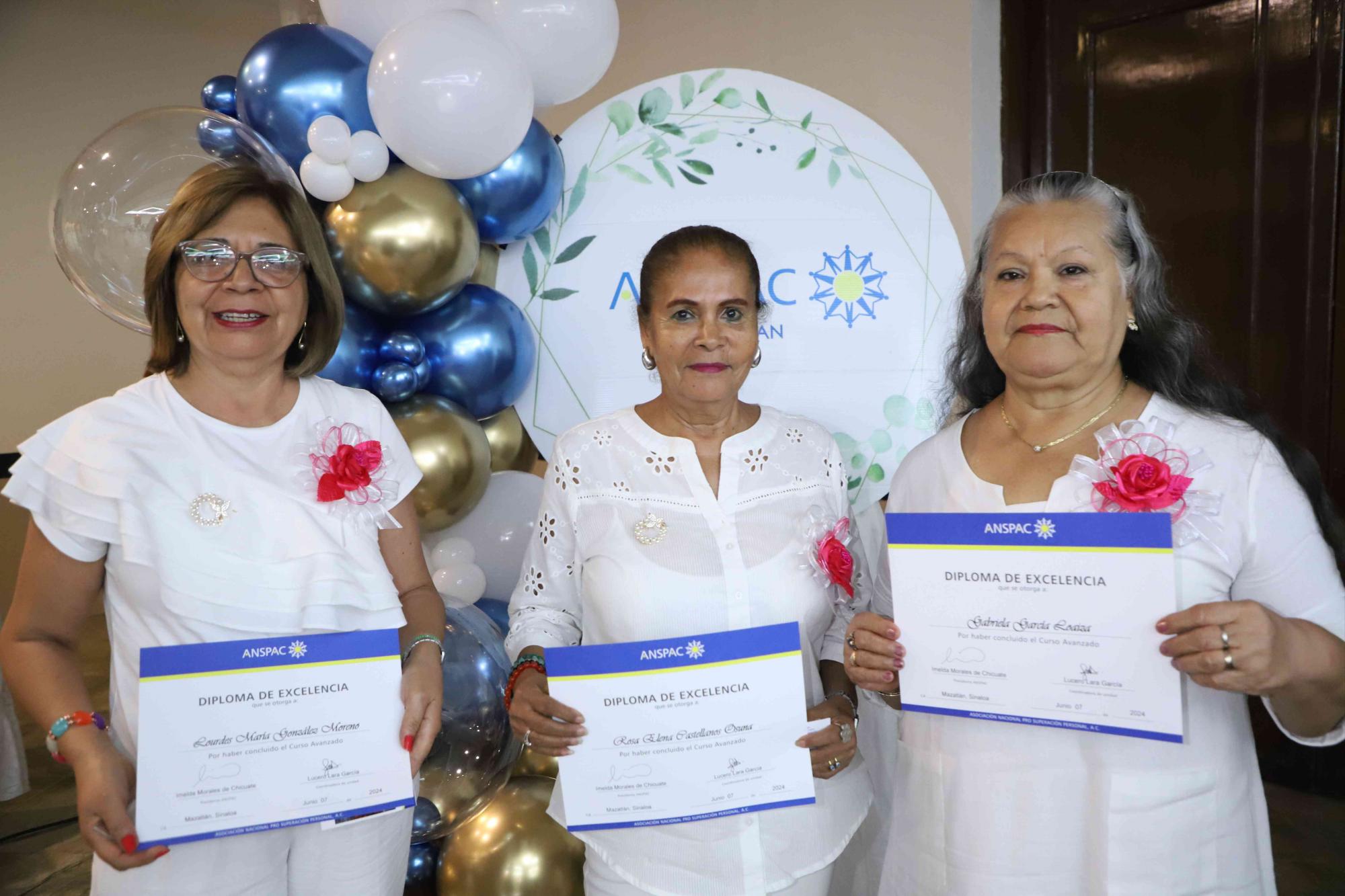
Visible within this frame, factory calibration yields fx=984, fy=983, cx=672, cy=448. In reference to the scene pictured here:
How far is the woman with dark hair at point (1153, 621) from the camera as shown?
56.9 inches

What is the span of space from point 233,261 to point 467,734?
4.14 ft

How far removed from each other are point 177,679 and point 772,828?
101cm

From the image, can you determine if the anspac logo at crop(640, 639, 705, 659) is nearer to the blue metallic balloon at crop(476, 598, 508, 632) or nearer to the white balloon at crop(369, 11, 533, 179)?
the blue metallic balloon at crop(476, 598, 508, 632)

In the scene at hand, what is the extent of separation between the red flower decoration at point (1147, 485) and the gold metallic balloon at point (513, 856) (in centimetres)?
165

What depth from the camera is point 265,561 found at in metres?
1.53

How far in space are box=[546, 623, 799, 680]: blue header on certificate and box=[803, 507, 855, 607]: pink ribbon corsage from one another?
9.9 inches

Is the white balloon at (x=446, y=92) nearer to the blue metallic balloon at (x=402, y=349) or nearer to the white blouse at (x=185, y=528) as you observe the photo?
the blue metallic balloon at (x=402, y=349)

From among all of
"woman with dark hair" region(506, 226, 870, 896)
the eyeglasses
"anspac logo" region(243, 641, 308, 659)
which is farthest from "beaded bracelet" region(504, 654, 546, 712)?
the eyeglasses

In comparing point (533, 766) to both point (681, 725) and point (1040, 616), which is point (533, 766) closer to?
point (681, 725)

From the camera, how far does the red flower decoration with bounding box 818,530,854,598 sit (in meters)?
1.80

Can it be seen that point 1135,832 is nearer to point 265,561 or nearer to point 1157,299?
point 1157,299

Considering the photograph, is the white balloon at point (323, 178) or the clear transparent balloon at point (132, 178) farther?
the white balloon at point (323, 178)

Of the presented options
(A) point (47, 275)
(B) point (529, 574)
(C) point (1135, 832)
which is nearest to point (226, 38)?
(A) point (47, 275)
